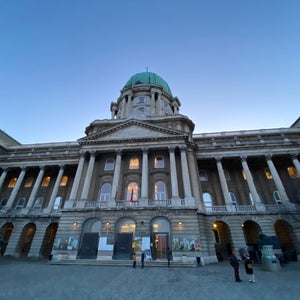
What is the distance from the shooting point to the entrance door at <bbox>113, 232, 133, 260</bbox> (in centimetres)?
2014

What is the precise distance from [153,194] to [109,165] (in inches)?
328

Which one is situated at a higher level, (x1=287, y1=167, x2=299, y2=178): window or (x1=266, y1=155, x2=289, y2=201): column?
(x1=287, y1=167, x2=299, y2=178): window


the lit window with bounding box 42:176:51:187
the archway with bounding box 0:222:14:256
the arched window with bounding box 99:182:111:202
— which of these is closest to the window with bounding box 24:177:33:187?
the lit window with bounding box 42:176:51:187

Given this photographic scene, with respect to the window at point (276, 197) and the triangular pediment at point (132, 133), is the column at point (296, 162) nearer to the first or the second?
the window at point (276, 197)

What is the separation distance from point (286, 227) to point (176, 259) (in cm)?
1612

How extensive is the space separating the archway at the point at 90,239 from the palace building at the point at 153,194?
0.34 feet

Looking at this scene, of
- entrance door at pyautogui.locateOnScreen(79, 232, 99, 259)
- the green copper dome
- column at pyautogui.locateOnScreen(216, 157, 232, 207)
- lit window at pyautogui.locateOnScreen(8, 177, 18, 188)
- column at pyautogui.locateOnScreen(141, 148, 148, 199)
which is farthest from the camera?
the green copper dome

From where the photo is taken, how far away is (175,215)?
21.0 meters

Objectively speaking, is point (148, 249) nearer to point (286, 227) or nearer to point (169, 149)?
point (169, 149)

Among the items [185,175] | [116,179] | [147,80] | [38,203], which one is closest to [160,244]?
[185,175]

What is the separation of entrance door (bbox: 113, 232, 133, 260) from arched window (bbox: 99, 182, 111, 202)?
237 inches

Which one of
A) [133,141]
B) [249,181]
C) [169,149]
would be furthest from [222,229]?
[133,141]

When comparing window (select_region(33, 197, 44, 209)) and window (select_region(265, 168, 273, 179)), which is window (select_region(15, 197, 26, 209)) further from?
window (select_region(265, 168, 273, 179))

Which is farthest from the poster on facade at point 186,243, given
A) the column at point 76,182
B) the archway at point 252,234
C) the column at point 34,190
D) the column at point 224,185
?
the column at point 34,190
